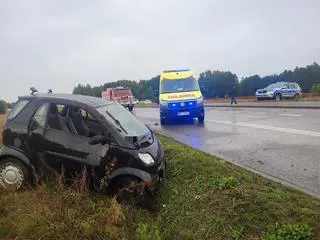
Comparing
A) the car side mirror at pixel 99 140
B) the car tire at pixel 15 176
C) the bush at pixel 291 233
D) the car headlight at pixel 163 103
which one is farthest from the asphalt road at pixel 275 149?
the car headlight at pixel 163 103

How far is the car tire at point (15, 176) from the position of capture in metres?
6.96

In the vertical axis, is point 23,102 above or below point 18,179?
above

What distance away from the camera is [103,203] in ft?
20.5

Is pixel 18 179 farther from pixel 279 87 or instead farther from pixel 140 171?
pixel 279 87

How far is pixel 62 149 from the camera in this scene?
269 inches

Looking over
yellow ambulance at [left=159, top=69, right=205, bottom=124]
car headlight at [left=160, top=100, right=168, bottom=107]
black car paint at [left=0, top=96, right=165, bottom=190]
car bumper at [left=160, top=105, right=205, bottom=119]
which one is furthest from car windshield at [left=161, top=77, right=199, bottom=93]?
black car paint at [left=0, top=96, right=165, bottom=190]

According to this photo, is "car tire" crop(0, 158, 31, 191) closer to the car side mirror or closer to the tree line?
→ the car side mirror

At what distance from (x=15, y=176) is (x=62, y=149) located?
920mm

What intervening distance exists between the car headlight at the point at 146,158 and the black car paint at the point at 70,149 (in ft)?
0.18

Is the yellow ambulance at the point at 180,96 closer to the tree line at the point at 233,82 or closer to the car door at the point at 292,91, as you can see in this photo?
the car door at the point at 292,91

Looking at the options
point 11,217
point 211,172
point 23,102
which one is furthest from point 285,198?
point 23,102

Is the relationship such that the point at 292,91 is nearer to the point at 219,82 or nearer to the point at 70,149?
the point at 70,149

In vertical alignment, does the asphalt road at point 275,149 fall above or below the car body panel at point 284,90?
below

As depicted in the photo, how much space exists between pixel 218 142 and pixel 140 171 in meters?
6.57
